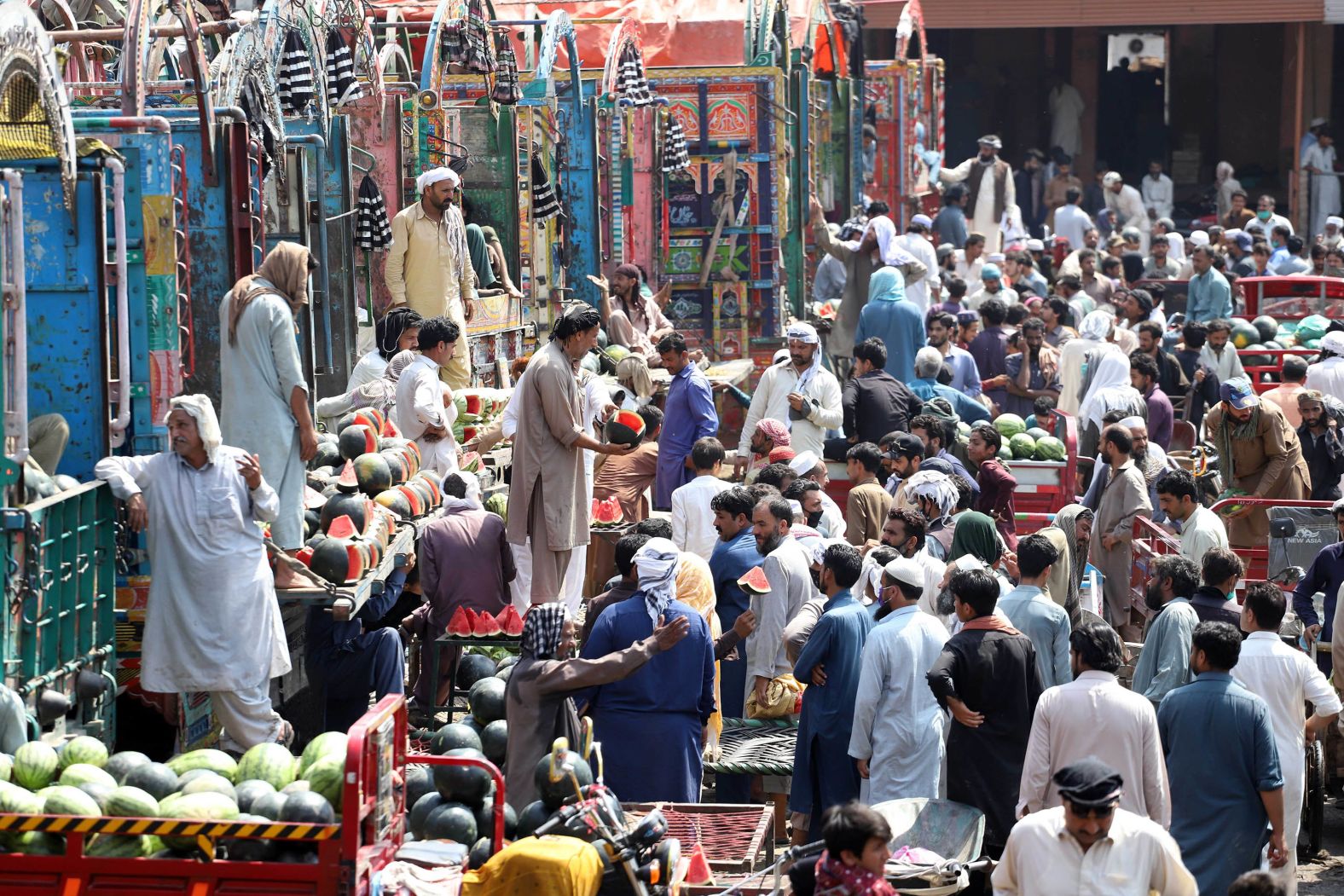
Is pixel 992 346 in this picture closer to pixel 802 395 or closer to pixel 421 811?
pixel 802 395

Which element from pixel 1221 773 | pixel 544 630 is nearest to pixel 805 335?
pixel 544 630

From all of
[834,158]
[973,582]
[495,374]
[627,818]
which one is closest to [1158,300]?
[834,158]

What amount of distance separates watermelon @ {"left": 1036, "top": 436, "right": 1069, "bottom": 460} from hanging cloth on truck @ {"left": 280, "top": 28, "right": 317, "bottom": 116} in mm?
4874

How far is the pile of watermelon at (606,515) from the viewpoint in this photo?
10672 millimetres

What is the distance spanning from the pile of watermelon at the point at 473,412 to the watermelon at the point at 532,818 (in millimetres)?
5368

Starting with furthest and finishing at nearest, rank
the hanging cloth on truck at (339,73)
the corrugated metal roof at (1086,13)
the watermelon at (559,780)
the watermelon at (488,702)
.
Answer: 1. the corrugated metal roof at (1086,13)
2. the hanging cloth on truck at (339,73)
3. the watermelon at (488,702)
4. the watermelon at (559,780)

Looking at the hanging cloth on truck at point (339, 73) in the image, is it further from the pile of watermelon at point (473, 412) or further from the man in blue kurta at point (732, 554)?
the man in blue kurta at point (732, 554)

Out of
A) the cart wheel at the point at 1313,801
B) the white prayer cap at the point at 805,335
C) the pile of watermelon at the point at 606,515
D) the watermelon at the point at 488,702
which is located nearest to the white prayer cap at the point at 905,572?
the watermelon at the point at 488,702

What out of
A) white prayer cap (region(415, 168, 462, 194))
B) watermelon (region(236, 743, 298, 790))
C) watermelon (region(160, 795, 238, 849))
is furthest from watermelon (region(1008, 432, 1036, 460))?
watermelon (region(160, 795, 238, 849))

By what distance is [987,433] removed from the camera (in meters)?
9.97

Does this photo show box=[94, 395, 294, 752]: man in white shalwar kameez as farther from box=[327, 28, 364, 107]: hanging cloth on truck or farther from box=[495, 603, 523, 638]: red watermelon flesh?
box=[327, 28, 364, 107]: hanging cloth on truck

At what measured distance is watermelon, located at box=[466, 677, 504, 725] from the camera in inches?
278

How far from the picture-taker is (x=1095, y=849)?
201 inches

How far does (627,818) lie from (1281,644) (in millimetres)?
2640
